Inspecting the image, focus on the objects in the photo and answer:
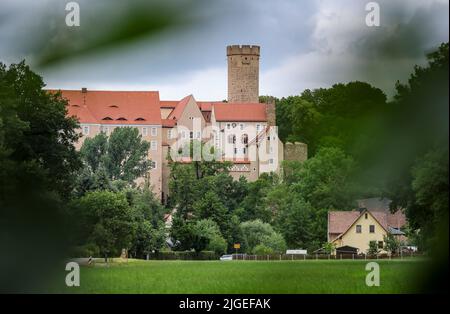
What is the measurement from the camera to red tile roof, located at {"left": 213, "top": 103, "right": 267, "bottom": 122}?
98.1 metres

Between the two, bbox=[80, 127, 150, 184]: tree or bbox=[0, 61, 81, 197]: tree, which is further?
bbox=[80, 127, 150, 184]: tree

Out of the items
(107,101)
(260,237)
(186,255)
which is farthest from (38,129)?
(260,237)

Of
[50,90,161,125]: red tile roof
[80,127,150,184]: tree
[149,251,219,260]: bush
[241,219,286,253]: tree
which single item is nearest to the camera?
[50,90,161,125]: red tile roof

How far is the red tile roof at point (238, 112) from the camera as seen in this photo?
9806 centimetres

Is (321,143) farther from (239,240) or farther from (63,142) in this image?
(239,240)

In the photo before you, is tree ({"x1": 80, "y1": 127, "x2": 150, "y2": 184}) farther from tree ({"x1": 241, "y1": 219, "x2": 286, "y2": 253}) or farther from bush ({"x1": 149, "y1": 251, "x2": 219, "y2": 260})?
tree ({"x1": 241, "y1": 219, "x2": 286, "y2": 253})

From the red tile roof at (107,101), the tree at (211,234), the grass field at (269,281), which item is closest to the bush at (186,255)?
the tree at (211,234)

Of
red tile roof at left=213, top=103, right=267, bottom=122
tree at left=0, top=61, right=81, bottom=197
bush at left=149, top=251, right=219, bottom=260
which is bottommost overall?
bush at left=149, top=251, right=219, bottom=260

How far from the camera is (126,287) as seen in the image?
6.78 m

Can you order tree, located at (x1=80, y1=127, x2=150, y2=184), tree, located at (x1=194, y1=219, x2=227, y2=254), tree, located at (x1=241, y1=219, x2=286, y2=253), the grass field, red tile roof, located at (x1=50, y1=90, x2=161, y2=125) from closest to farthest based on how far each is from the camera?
1. the grass field
2. red tile roof, located at (x1=50, y1=90, x2=161, y2=125)
3. tree, located at (x1=80, y1=127, x2=150, y2=184)
4. tree, located at (x1=241, y1=219, x2=286, y2=253)
5. tree, located at (x1=194, y1=219, x2=227, y2=254)

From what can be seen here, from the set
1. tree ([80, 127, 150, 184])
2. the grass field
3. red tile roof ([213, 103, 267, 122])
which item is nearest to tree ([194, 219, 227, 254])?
tree ([80, 127, 150, 184])

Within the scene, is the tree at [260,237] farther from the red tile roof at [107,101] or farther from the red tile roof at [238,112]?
the red tile roof at [238,112]

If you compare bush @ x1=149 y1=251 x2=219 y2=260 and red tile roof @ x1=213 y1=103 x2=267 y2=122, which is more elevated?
red tile roof @ x1=213 y1=103 x2=267 y2=122

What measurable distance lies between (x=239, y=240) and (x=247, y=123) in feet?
139
